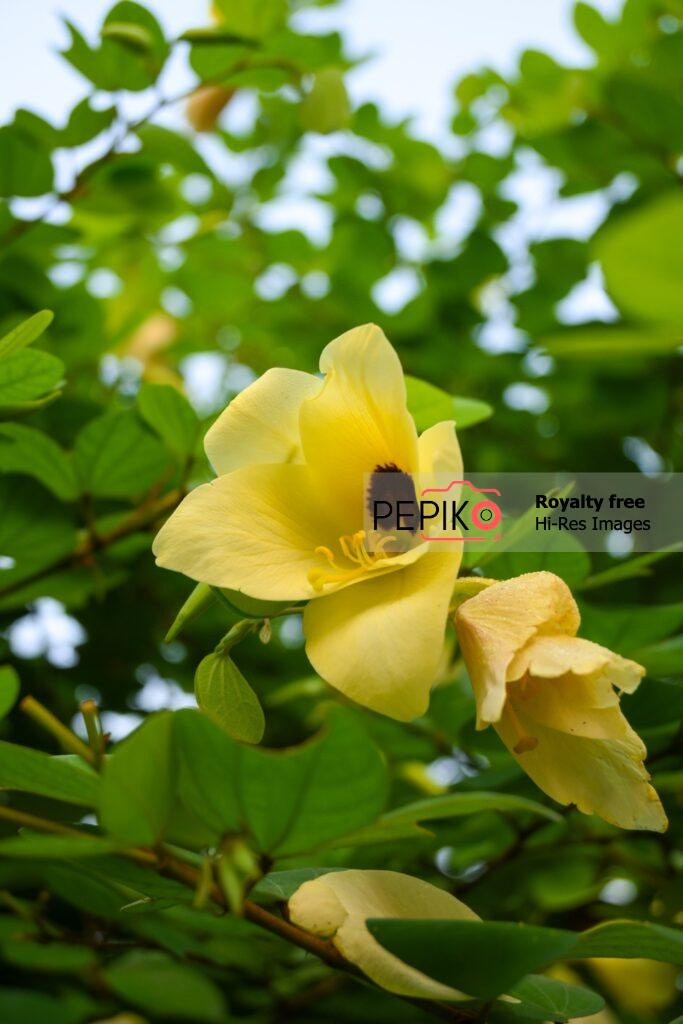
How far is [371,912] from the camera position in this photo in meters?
0.35

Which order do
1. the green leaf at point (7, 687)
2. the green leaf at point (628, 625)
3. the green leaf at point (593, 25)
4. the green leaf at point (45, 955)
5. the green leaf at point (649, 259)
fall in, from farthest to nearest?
the green leaf at point (593, 25) < the green leaf at point (628, 625) < the green leaf at point (45, 955) < the green leaf at point (7, 687) < the green leaf at point (649, 259)

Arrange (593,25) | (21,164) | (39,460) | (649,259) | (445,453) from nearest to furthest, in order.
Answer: (649,259) → (445,453) → (39,460) → (21,164) → (593,25)

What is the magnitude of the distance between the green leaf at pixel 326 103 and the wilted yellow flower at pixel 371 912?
2.12 feet

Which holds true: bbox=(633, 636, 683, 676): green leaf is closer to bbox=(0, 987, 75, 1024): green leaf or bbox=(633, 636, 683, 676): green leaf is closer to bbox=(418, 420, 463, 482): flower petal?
bbox=(418, 420, 463, 482): flower petal

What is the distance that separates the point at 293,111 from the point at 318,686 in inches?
26.6

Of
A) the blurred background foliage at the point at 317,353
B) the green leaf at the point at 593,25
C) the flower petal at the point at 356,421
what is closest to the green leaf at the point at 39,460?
the blurred background foliage at the point at 317,353

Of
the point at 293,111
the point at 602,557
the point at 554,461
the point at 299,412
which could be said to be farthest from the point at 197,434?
the point at 293,111

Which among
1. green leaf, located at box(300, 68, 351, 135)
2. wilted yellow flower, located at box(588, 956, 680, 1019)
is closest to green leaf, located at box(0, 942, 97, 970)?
wilted yellow flower, located at box(588, 956, 680, 1019)

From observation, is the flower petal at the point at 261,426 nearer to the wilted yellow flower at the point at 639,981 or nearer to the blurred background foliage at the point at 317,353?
the blurred background foliage at the point at 317,353

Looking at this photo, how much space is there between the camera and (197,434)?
1.94 ft

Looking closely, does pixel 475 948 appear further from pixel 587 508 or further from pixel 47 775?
pixel 587 508

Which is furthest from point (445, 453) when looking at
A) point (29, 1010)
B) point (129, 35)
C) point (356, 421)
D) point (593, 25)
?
point (593, 25)

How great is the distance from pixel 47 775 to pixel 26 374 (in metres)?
0.19

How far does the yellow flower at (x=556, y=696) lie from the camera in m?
0.35
